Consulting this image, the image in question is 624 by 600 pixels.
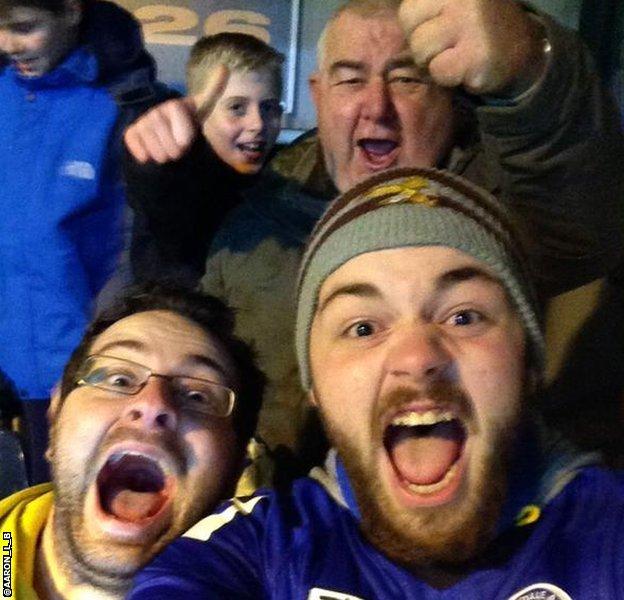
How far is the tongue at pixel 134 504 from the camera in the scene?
0.63 m

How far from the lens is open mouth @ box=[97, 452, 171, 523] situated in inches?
24.6

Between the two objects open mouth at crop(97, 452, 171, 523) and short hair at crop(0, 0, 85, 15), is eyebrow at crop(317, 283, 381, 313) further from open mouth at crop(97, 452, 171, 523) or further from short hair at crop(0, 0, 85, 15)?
short hair at crop(0, 0, 85, 15)

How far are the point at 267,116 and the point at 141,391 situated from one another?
9.5 inches

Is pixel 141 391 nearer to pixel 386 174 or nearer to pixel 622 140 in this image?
pixel 386 174

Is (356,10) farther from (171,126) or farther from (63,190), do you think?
(63,190)

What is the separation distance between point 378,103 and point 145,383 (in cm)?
27

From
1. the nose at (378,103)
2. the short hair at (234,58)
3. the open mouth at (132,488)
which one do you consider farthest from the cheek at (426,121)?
the open mouth at (132,488)

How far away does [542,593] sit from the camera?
51 cm

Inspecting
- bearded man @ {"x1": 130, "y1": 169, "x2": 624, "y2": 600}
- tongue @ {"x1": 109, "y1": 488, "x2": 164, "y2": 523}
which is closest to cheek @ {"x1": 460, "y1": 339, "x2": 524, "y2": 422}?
bearded man @ {"x1": 130, "y1": 169, "x2": 624, "y2": 600}

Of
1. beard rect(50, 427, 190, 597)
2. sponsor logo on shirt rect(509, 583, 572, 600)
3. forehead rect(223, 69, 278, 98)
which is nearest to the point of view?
sponsor logo on shirt rect(509, 583, 572, 600)

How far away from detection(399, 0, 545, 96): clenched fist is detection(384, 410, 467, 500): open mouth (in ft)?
0.77

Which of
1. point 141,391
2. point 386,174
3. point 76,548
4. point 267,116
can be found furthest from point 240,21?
point 76,548

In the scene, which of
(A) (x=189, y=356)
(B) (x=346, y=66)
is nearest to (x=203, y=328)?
(A) (x=189, y=356)

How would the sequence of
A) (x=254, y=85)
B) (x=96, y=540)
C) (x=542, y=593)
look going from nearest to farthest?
(x=542, y=593), (x=96, y=540), (x=254, y=85)
